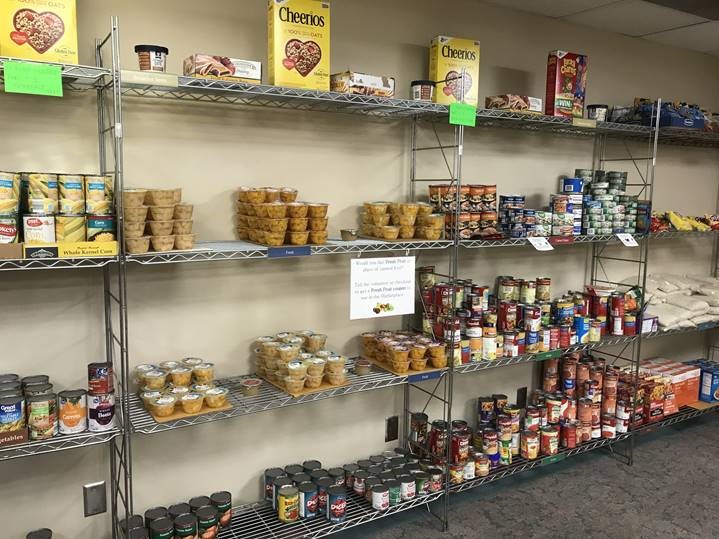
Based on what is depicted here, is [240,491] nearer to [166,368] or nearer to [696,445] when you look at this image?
[166,368]

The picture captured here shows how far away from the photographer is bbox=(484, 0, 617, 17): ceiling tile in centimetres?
345

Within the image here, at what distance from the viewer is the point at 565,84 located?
11.3 ft

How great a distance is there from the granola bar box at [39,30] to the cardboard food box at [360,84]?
1.08m

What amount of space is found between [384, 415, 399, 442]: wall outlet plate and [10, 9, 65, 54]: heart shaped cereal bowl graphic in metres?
2.53

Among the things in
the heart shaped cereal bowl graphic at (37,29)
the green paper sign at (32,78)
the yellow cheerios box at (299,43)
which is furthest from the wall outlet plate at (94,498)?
the yellow cheerios box at (299,43)

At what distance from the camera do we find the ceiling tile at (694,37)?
3930 millimetres

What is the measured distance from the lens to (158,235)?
2326mm

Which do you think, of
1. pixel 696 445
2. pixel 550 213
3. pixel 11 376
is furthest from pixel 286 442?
pixel 696 445

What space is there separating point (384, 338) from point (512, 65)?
1.86 meters

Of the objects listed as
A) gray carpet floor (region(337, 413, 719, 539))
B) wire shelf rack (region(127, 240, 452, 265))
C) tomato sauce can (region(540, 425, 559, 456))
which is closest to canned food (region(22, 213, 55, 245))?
wire shelf rack (region(127, 240, 452, 265))

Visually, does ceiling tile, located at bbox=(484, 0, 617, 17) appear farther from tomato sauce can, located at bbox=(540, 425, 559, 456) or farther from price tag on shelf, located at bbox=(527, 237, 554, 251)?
tomato sauce can, located at bbox=(540, 425, 559, 456)

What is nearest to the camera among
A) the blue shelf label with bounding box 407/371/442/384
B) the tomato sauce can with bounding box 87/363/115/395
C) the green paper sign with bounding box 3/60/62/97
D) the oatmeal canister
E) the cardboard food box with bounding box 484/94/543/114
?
the green paper sign with bounding box 3/60/62/97

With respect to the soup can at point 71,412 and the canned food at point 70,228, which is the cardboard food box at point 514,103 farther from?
the soup can at point 71,412

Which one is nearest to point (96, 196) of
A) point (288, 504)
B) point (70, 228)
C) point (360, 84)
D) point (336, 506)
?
point (70, 228)
